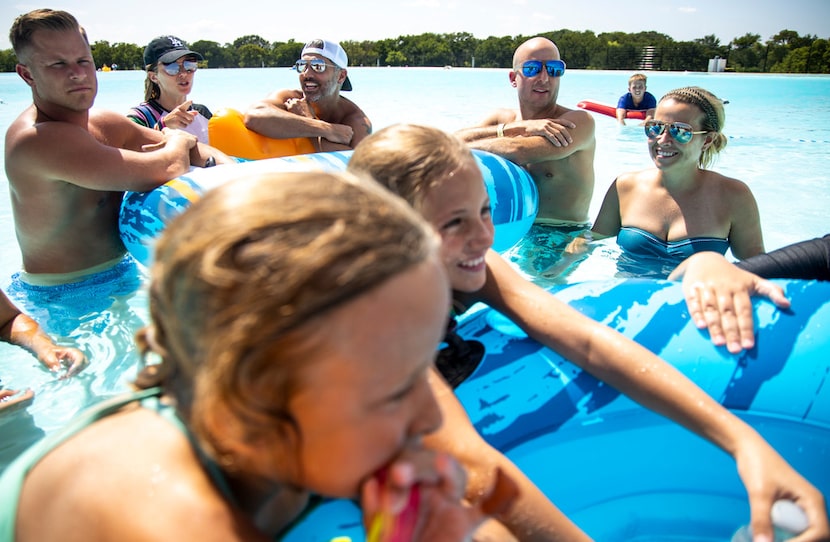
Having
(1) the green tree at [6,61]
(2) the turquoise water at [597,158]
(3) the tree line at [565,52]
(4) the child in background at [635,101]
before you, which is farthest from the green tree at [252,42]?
(4) the child in background at [635,101]

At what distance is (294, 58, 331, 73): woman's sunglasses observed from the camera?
16.4 feet

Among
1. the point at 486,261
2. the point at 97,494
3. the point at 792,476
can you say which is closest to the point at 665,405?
the point at 792,476

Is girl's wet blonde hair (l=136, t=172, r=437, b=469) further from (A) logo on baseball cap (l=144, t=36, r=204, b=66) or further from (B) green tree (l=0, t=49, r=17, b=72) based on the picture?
(B) green tree (l=0, t=49, r=17, b=72)

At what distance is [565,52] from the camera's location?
1628 inches

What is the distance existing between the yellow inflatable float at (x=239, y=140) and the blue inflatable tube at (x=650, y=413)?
10.4 feet

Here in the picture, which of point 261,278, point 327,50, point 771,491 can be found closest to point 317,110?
point 327,50

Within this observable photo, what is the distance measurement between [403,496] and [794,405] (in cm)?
151

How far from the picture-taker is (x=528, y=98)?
15.4 feet

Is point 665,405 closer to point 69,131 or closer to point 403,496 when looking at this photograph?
point 403,496

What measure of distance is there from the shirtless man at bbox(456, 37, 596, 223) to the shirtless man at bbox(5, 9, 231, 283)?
7.31ft

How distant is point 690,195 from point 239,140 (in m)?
3.10

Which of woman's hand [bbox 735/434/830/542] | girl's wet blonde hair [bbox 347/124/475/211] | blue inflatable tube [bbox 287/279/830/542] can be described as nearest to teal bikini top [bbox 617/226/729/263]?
blue inflatable tube [bbox 287/279/830/542]

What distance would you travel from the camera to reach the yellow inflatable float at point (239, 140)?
465 cm

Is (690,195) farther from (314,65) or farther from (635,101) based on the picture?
(635,101)
